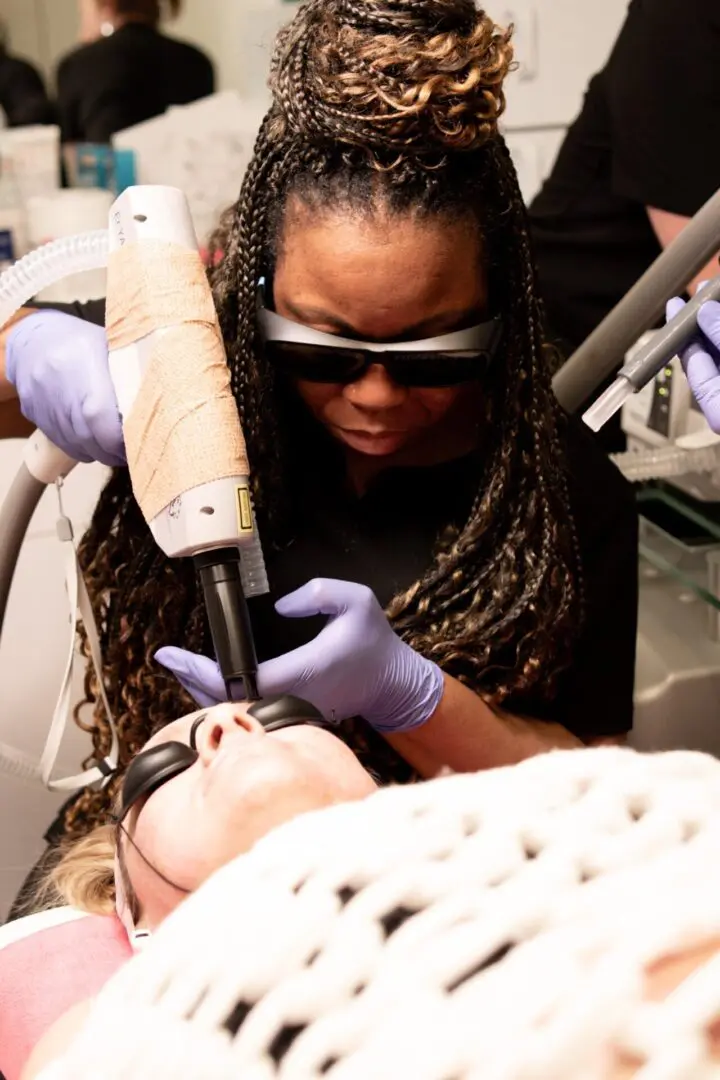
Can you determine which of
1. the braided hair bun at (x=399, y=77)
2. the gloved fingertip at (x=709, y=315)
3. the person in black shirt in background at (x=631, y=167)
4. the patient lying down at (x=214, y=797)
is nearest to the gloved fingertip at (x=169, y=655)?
the patient lying down at (x=214, y=797)

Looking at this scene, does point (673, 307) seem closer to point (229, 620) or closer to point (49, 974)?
point (229, 620)

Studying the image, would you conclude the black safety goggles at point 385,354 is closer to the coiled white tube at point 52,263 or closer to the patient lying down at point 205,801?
the coiled white tube at point 52,263

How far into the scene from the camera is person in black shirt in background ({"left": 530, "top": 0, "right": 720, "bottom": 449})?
4.64 feet

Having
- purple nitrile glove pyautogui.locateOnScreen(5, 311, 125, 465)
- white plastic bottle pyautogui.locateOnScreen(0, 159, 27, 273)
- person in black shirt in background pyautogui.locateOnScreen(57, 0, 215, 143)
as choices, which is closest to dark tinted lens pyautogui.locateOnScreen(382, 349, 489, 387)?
purple nitrile glove pyautogui.locateOnScreen(5, 311, 125, 465)

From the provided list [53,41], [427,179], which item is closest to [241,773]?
[427,179]

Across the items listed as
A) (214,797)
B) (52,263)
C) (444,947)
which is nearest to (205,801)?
(214,797)

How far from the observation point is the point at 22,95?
2.44 meters

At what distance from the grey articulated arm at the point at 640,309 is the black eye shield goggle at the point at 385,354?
0.85 ft

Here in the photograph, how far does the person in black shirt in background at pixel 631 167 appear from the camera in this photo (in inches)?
55.6

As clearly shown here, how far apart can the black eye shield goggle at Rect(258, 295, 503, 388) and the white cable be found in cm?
Answer: 47

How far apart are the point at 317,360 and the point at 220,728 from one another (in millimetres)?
355

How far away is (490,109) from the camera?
0.93 m

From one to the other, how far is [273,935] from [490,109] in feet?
2.37

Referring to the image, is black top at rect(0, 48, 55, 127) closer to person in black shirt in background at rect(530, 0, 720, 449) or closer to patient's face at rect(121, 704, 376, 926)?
person in black shirt in background at rect(530, 0, 720, 449)
